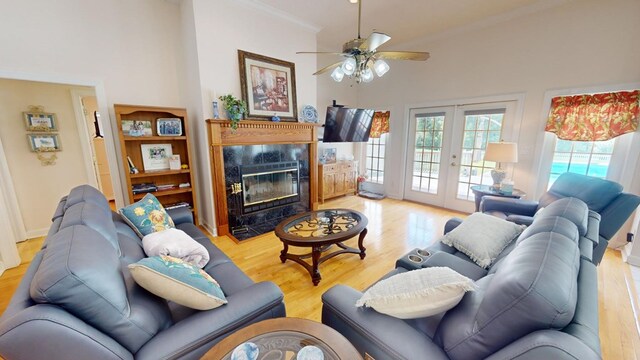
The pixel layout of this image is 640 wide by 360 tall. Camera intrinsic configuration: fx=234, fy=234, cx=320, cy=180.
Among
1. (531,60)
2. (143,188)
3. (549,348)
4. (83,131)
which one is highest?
(531,60)

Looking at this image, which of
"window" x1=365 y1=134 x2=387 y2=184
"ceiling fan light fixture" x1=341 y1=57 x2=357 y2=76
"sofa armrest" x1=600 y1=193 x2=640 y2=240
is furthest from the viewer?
"window" x1=365 y1=134 x2=387 y2=184

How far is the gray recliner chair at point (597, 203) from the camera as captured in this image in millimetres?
1785

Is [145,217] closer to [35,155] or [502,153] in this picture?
[35,155]

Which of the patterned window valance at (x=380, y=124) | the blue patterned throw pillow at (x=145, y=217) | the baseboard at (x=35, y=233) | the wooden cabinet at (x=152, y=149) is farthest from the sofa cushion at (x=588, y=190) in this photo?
the baseboard at (x=35, y=233)

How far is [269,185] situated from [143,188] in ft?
5.23

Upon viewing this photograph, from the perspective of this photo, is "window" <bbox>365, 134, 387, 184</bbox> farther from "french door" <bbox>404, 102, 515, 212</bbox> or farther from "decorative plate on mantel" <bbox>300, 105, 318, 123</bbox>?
"decorative plate on mantel" <bbox>300, 105, 318, 123</bbox>

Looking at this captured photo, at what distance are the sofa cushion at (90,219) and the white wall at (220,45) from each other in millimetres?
1669

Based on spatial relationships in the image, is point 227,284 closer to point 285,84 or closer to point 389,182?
point 285,84

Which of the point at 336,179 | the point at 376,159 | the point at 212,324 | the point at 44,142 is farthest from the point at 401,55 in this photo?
the point at 44,142

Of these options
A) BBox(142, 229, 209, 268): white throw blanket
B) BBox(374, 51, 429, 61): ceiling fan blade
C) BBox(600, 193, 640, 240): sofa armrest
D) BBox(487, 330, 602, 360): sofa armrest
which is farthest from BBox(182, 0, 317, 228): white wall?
BBox(600, 193, 640, 240): sofa armrest

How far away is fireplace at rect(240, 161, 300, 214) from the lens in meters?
3.39

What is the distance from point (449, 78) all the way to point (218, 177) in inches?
154

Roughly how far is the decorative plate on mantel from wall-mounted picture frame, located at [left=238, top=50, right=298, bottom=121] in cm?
14

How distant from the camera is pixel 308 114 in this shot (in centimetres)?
378
